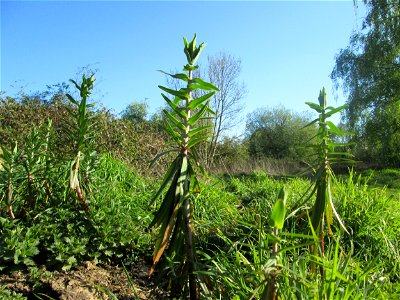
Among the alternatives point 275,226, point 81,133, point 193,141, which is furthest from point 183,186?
point 81,133

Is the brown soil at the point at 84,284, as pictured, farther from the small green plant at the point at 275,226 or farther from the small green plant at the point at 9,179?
the small green plant at the point at 275,226

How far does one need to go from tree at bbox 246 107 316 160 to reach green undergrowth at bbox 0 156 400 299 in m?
23.6

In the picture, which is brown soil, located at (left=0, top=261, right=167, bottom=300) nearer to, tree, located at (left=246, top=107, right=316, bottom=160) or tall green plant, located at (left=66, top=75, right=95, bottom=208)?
tall green plant, located at (left=66, top=75, right=95, bottom=208)

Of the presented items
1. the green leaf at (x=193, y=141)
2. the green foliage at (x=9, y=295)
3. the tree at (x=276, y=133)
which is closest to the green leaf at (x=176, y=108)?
the green leaf at (x=193, y=141)

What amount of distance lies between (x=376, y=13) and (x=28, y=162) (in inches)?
709

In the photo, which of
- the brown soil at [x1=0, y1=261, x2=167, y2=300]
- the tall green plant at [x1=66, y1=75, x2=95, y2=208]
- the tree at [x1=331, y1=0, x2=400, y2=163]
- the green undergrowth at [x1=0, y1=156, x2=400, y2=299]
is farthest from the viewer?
the tree at [x1=331, y1=0, x2=400, y2=163]

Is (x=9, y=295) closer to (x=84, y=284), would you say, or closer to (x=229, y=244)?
(x=84, y=284)

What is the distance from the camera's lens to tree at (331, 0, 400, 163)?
16.6 m

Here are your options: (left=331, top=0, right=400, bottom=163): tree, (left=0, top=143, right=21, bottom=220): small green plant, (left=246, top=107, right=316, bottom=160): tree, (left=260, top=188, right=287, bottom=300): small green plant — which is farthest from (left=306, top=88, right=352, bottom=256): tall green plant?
(left=246, top=107, right=316, bottom=160): tree

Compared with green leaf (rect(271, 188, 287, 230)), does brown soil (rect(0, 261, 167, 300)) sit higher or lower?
lower

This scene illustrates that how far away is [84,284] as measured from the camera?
2225mm

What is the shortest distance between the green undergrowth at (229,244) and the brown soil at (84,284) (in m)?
0.09

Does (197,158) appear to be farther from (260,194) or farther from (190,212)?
(260,194)

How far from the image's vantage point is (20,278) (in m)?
2.27
